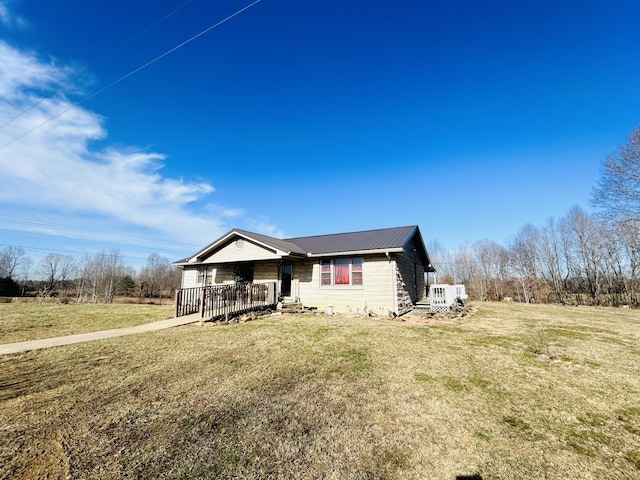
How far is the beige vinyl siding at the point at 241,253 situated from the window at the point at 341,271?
278 cm

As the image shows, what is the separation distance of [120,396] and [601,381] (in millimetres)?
8572

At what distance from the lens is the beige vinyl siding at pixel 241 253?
1414 cm

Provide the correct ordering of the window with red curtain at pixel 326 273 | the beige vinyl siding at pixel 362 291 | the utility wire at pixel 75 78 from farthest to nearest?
the window with red curtain at pixel 326 273
the beige vinyl siding at pixel 362 291
the utility wire at pixel 75 78

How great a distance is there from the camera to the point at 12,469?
8.57 ft

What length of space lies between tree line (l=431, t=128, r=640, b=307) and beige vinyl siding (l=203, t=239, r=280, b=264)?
75.1 feet

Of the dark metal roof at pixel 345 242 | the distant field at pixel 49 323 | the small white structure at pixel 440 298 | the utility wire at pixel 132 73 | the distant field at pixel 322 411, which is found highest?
the utility wire at pixel 132 73

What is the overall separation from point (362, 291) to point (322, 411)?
9409mm

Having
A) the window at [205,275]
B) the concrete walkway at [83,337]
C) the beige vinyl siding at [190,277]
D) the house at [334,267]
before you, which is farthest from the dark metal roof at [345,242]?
the concrete walkway at [83,337]

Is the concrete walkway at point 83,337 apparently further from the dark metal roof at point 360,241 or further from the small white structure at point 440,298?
the small white structure at point 440,298

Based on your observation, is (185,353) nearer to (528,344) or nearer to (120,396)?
(120,396)

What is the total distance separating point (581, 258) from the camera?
24953 mm

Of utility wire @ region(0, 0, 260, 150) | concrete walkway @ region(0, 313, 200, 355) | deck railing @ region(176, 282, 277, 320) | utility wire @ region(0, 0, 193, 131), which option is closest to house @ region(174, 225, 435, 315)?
deck railing @ region(176, 282, 277, 320)

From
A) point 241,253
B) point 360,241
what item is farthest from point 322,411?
point 241,253

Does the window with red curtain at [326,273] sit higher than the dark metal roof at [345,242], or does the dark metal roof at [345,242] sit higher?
the dark metal roof at [345,242]
